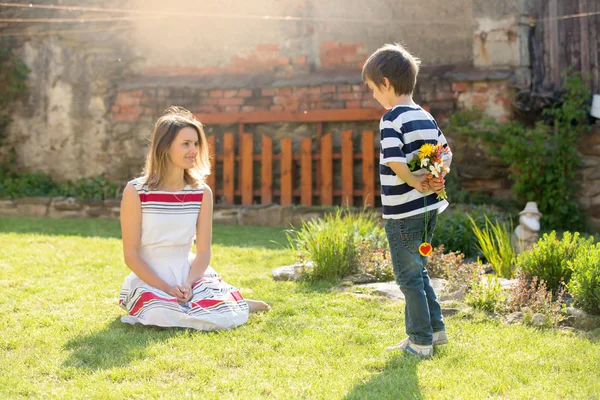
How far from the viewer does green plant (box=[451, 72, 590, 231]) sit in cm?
751

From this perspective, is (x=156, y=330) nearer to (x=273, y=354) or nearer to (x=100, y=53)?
(x=273, y=354)

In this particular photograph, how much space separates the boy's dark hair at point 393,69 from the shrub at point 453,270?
61.5 inches

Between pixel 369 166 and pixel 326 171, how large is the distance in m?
0.55

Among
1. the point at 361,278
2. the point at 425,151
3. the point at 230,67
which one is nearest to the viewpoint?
the point at 425,151

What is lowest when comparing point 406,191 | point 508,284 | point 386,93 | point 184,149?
point 508,284

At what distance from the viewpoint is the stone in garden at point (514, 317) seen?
376 centimetres

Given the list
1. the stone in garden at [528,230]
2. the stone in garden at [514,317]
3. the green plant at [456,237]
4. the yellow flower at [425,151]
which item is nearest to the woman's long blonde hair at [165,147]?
the yellow flower at [425,151]

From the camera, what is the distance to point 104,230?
8.01 metres

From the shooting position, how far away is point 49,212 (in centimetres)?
940

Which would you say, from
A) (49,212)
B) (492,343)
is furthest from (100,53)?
(492,343)

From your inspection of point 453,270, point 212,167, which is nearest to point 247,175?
point 212,167

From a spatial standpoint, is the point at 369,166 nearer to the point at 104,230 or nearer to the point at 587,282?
the point at 104,230

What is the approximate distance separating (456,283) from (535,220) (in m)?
2.50

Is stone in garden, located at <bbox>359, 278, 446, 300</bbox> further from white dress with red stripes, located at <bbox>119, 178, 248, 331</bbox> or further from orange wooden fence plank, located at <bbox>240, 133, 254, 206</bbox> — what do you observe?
orange wooden fence plank, located at <bbox>240, 133, 254, 206</bbox>
